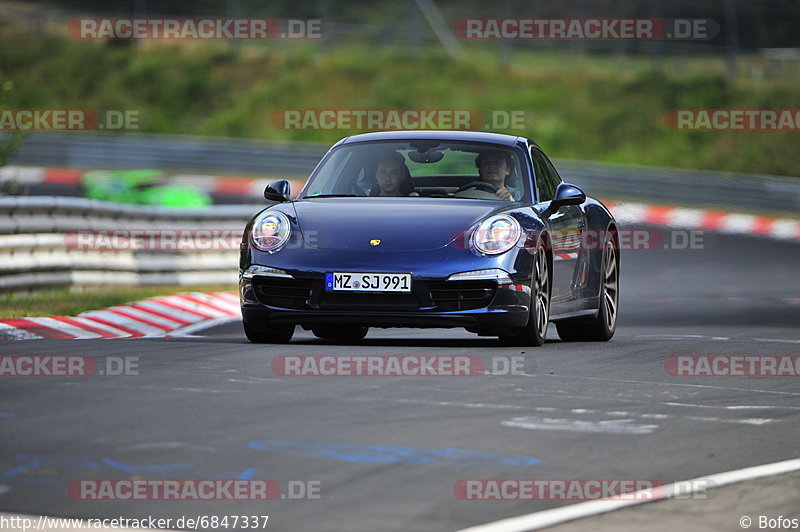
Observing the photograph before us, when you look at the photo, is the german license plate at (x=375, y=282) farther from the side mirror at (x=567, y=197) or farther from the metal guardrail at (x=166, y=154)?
the metal guardrail at (x=166, y=154)

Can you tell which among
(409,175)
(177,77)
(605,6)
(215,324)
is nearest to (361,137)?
(409,175)

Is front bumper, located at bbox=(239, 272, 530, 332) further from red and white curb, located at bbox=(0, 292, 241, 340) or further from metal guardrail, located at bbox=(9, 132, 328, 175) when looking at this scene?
metal guardrail, located at bbox=(9, 132, 328, 175)

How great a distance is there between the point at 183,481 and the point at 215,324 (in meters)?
7.91

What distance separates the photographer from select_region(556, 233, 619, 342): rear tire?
1141 cm

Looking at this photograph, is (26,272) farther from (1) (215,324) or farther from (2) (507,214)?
(2) (507,214)

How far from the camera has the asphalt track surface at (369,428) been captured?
17.0ft

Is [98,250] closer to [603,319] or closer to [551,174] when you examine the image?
[551,174]
